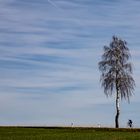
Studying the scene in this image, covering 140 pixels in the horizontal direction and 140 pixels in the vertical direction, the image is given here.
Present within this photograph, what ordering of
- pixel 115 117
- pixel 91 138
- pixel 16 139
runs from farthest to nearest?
pixel 115 117, pixel 91 138, pixel 16 139

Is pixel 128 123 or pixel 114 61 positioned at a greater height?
pixel 114 61

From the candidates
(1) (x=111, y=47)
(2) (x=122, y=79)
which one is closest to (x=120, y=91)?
(2) (x=122, y=79)

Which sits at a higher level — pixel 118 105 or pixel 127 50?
pixel 127 50

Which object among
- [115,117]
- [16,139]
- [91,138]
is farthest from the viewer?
[115,117]

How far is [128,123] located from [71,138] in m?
42.3

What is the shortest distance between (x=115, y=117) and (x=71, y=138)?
130 ft

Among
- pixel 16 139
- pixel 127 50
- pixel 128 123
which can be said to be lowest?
pixel 16 139

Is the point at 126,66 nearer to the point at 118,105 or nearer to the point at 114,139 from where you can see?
the point at 118,105

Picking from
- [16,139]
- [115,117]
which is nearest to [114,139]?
[16,139]

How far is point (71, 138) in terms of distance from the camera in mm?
51312

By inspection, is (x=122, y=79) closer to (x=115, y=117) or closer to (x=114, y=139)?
(x=115, y=117)

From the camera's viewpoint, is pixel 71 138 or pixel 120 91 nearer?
pixel 71 138

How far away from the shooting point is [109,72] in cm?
9231

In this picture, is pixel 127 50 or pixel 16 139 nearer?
pixel 16 139
